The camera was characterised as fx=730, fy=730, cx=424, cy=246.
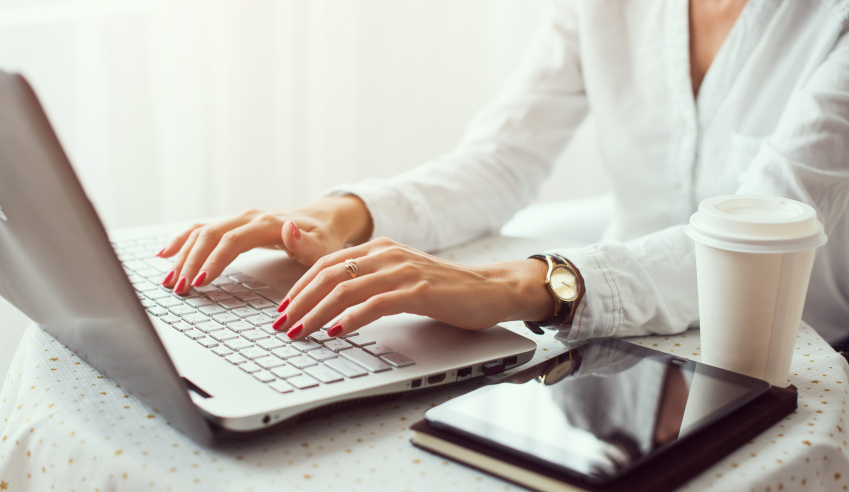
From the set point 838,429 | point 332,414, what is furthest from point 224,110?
point 838,429

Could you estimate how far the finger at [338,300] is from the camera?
61cm

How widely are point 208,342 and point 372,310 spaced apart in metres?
0.14

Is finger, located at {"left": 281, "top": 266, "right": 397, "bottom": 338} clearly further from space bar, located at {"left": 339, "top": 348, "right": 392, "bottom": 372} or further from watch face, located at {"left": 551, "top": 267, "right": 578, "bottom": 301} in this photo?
watch face, located at {"left": 551, "top": 267, "right": 578, "bottom": 301}

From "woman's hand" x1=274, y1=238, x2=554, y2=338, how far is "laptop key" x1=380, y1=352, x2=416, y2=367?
0.04m

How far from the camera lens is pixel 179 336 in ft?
2.07

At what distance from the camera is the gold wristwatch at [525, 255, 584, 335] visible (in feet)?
2.23

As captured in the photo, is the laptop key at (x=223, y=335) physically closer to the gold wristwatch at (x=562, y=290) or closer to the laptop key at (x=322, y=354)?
the laptop key at (x=322, y=354)

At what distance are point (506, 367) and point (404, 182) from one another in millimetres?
486

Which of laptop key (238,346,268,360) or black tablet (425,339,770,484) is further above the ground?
black tablet (425,339,770,484)

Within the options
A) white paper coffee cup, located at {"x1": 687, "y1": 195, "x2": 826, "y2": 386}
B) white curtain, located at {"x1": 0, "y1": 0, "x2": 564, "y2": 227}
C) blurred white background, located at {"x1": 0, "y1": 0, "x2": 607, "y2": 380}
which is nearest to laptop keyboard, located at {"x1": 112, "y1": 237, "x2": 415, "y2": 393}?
white paper coffee cup, located at {"x1": 687, "y1": 195, "x2": 826, "y2": 386}

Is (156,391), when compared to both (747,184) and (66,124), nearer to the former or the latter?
(747,184)

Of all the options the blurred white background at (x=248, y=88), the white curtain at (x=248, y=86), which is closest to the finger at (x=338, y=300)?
the blurred white background at (x=248, y=88)

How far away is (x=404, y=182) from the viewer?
3.45ft

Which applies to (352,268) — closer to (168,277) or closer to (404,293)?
(404,293)
